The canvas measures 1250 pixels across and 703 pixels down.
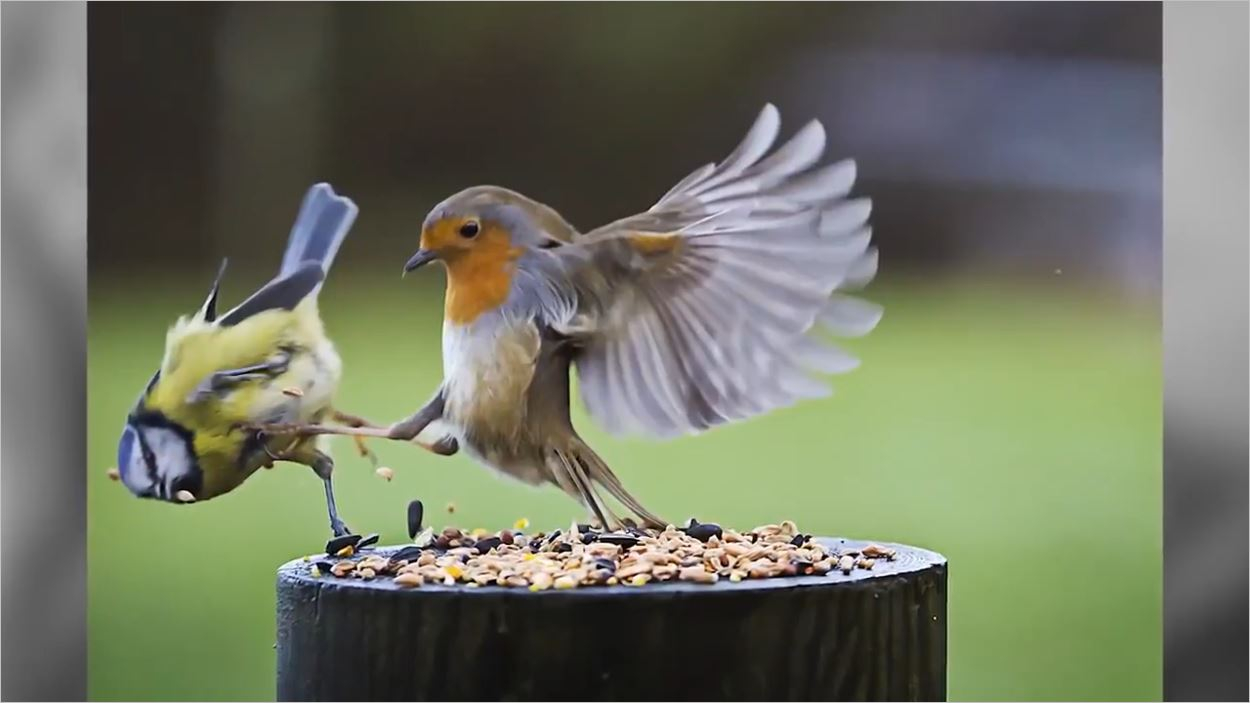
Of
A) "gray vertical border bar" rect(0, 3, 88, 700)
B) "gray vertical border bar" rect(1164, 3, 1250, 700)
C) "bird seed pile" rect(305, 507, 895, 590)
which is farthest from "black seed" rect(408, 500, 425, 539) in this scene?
"gray vertical border bar" rect(1164, 3, 1250, 700)

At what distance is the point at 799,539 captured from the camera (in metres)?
1.08

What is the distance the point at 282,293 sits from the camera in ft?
3.76

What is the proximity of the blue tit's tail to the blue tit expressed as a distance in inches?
0.6

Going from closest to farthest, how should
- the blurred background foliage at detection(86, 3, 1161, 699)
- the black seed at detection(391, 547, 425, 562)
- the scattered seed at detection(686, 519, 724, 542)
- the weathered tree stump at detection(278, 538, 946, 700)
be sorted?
1. the weathered tree stump at detection(278, 538, 946, 700)
2. the black seed at detection(391, 547, 425, 562)
3. the scattered seed at detection(686, 519, 724, 542)
4. the blurred background foliage at detection(86, 3, 1161, 699)

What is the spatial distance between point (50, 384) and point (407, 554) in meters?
0.54

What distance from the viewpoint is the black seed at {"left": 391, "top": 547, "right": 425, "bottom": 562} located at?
0.98 m

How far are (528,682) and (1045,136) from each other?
86 cm

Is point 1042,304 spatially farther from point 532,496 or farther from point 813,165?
point 532,496

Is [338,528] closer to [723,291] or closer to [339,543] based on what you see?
[339,543]

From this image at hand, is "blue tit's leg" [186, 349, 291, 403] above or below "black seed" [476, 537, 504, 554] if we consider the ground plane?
above

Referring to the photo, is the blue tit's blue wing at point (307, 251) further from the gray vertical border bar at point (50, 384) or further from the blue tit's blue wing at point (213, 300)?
the gray vertical border bar at point (50, 384)

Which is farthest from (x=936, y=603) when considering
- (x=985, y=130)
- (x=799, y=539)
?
(x=985, y=130)

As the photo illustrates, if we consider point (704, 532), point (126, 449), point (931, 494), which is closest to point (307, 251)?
point (126, 449)

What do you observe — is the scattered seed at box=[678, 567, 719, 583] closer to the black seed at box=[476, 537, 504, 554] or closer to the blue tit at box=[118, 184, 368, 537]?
the black seed at box=[476, 537, 504, 554]
